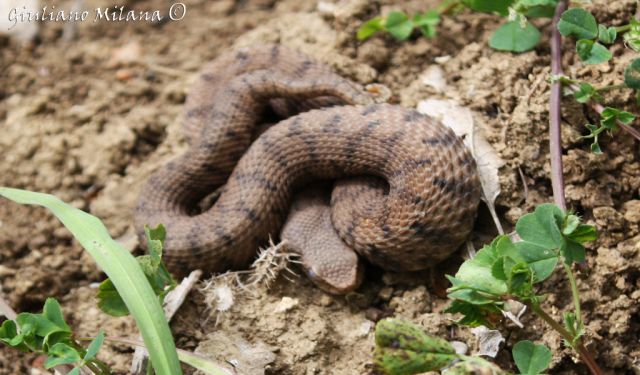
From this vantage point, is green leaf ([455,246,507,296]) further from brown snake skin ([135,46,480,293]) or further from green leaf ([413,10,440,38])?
green leaf ([413,10,440,38])

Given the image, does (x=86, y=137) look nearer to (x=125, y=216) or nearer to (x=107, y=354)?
(x=125, y=216)

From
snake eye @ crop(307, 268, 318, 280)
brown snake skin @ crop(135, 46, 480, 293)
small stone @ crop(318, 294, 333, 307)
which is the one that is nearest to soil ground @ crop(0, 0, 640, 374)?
small stone @ crop(318, 294, 333, 307)

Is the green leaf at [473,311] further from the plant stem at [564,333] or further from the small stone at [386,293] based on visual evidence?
the small stone at [386,293]

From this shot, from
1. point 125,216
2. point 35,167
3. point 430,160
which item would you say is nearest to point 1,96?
point 35,167

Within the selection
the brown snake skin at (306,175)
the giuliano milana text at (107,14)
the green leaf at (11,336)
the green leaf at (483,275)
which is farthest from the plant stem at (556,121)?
the giuliano milana text at (107,14)

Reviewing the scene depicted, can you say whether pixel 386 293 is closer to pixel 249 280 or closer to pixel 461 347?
pixel 461 347

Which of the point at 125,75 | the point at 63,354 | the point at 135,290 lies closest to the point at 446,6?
the point at 125,75
